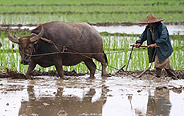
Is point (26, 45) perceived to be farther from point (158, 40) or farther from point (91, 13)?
point (91, 13)

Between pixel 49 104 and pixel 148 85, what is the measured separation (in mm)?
2015

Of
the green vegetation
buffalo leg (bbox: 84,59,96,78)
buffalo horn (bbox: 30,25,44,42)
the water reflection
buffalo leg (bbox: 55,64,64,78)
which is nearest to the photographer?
the water reflection

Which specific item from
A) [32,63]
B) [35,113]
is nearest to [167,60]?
[32,63]

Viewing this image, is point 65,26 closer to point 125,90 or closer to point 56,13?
point 125,90

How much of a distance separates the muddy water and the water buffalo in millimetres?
336

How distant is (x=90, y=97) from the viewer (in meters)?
5.84

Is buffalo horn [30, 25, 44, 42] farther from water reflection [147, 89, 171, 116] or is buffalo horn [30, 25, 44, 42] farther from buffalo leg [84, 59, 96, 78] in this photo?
water reflection [147, 89, 171, 116]

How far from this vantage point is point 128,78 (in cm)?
740

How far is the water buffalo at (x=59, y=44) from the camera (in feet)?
22.5

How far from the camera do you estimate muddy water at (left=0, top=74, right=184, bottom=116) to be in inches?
198

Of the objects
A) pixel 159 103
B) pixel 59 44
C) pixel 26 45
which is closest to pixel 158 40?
pixel 159 103

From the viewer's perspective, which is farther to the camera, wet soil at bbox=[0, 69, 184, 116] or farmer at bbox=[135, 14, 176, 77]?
farmer at bbox=[135, 14, 176, 77]

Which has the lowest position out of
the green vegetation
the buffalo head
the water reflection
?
the water reflection

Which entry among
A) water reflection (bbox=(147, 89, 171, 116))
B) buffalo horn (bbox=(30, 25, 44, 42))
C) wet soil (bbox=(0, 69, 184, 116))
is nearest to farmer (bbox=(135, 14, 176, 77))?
wet soil (bbox=(0, 69, 184, 116))
